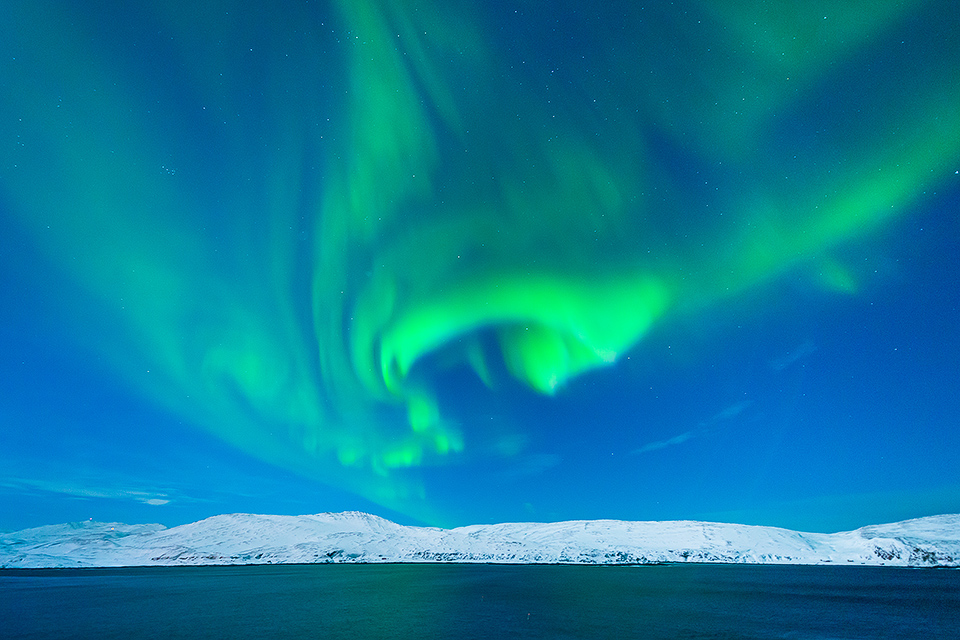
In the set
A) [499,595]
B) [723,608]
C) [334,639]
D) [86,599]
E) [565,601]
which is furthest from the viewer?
[499,595]

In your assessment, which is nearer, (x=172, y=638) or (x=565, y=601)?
(x=172, y=638)

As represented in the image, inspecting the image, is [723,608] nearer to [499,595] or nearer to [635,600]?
[635,600]

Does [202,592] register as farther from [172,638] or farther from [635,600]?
[635,600]

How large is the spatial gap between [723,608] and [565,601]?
26900 mm

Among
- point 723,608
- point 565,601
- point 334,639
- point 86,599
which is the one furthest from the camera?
point 86,599

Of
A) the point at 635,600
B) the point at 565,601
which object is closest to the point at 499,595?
the point at 565,601

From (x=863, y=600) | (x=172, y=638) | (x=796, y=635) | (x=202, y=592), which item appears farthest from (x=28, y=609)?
(x=863, y=600)

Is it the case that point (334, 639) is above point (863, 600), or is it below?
above

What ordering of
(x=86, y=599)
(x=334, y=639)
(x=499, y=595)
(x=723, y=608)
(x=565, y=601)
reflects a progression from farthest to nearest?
(x=499, y=595)
(x=86, y=599)
(x=565, y=601)
(x=723, y=608)
(x=334, y=639)

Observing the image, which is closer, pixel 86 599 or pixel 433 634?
pixel 433 634

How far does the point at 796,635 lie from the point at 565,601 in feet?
148

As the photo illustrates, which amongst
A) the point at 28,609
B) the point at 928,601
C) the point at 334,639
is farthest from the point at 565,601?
Result: the point at 28,609

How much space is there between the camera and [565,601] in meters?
87.4

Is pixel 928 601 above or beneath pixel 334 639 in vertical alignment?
beneath
